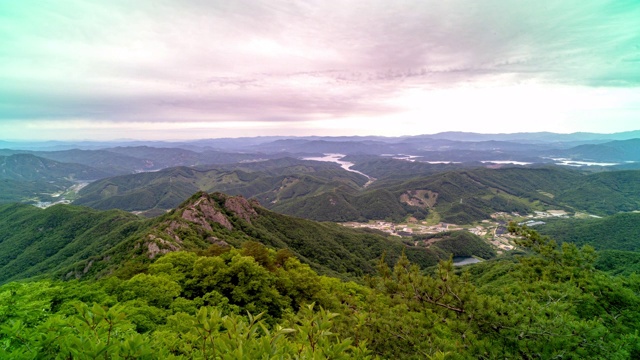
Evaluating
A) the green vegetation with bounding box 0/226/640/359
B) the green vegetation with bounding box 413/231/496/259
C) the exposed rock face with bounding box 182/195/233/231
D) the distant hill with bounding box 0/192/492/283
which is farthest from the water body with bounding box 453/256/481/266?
the green vegetation with bounding box 0/226/640/359

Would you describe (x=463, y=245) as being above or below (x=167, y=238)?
below

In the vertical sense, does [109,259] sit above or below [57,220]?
above

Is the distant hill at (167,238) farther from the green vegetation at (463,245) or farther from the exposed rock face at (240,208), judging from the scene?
the green vegetation at (463,245)

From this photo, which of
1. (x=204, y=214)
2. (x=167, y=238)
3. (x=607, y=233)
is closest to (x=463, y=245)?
(x=607, y=233)

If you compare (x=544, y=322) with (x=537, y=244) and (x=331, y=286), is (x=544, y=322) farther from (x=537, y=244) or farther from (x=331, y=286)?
A: (x=331, y=286)

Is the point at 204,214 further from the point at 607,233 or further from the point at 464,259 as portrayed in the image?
the point at 607,233

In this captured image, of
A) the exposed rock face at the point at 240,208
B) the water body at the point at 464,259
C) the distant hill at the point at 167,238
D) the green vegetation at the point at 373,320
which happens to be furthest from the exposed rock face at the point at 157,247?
the water body at the point at 464,259

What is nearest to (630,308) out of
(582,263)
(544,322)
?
(582,263)

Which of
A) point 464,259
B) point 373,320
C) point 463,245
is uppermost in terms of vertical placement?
point 373,320
